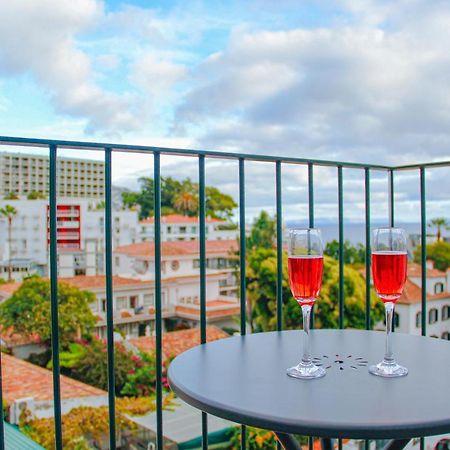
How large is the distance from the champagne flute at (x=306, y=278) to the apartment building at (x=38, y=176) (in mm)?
12284

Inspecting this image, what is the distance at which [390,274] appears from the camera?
2.82ft

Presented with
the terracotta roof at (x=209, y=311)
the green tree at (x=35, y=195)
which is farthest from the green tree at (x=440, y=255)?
the green tree at (x=35, y=195)

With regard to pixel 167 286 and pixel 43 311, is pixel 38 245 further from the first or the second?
pixel 167 286

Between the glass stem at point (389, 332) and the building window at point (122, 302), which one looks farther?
the building window at point (122, 302)

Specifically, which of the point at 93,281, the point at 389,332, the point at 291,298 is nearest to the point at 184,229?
the point at 93,281

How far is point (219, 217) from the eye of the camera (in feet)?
103

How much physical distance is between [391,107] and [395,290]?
79.5 ft

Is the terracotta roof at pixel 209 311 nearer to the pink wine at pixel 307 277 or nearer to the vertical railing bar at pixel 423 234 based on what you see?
the vertical railing bar at pixel 423 234

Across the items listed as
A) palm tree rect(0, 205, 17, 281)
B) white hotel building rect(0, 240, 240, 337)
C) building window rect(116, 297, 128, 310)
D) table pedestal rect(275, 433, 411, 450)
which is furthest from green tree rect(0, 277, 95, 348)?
table pedestal rect(275, 433, 411, 450)

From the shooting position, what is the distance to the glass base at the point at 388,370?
0.83m

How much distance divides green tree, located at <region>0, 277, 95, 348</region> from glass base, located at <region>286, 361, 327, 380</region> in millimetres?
23405

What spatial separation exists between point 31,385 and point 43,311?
15.1 ft

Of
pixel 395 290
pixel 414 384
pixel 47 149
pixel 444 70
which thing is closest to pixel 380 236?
pixel 395 290

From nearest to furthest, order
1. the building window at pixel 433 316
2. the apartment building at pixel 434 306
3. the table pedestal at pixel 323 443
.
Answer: the table pedestal at pixel 323 443 < the apartment building at pixel 434 306 < the building window at pixel 433 316
